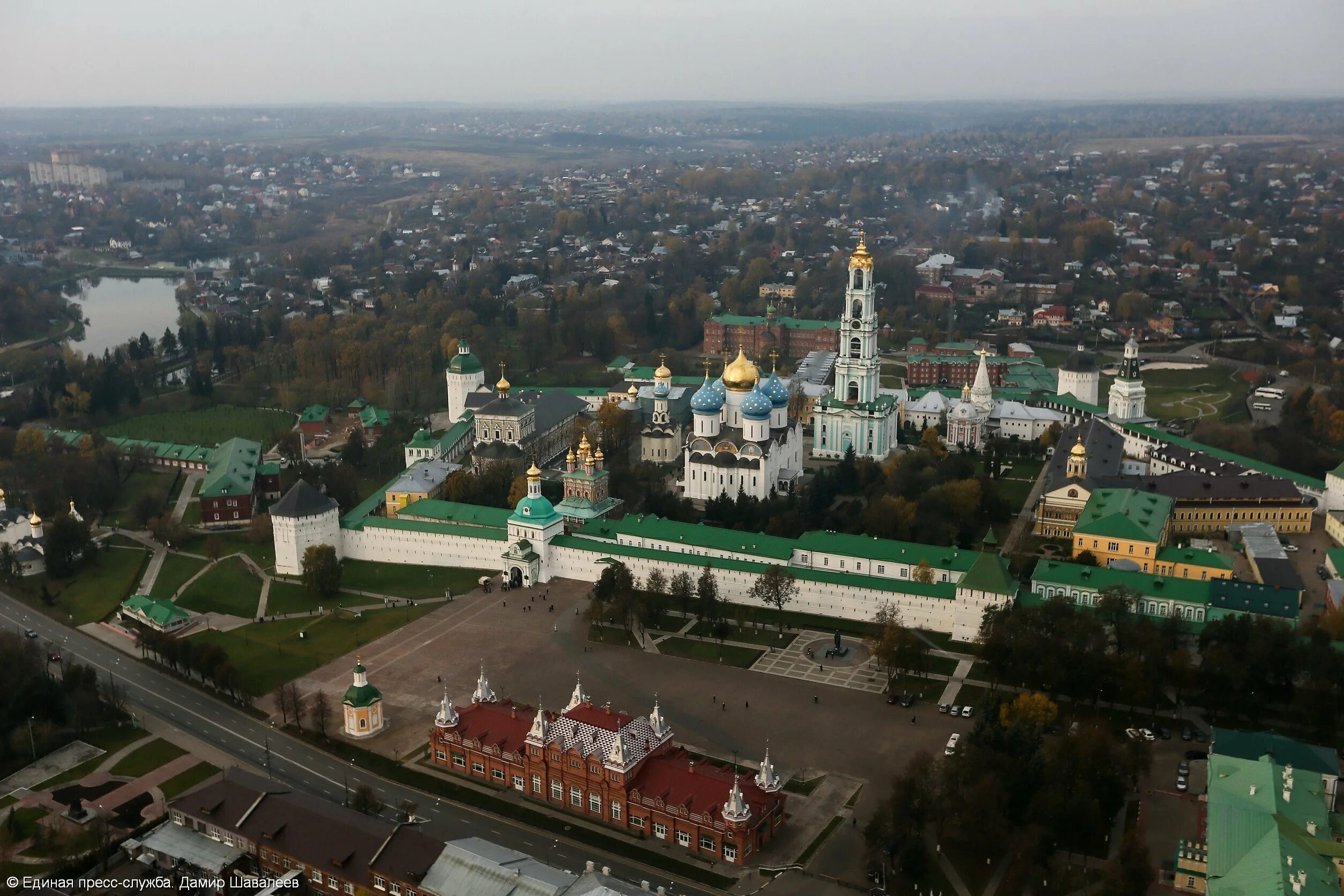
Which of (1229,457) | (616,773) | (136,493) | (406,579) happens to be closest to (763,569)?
(406,579)

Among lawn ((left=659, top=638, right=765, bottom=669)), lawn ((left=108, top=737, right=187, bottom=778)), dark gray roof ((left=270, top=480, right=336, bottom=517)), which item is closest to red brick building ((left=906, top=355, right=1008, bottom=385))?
lawn ((left=659, top=638, right=765, bottom=669))

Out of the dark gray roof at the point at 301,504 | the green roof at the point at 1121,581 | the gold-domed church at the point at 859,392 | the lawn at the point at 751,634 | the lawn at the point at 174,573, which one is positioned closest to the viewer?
the green roof at the point at 1121,581

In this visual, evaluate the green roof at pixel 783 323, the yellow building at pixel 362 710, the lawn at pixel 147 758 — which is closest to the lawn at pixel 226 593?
the lawn at pixel 147 758

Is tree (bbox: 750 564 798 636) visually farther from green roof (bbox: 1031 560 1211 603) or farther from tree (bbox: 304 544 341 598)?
tree (bbox: 304 544 341 598)

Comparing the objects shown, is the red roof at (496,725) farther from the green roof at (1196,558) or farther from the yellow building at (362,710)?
the green roof at (1196,558)

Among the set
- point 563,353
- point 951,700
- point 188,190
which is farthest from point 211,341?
point 188,190

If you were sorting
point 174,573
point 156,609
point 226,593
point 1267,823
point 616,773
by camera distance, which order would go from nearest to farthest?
point 1267,823, point 616,773, point 156,609, point 226,593, point 174,573

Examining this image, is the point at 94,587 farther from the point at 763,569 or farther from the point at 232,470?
the point at 763,569
